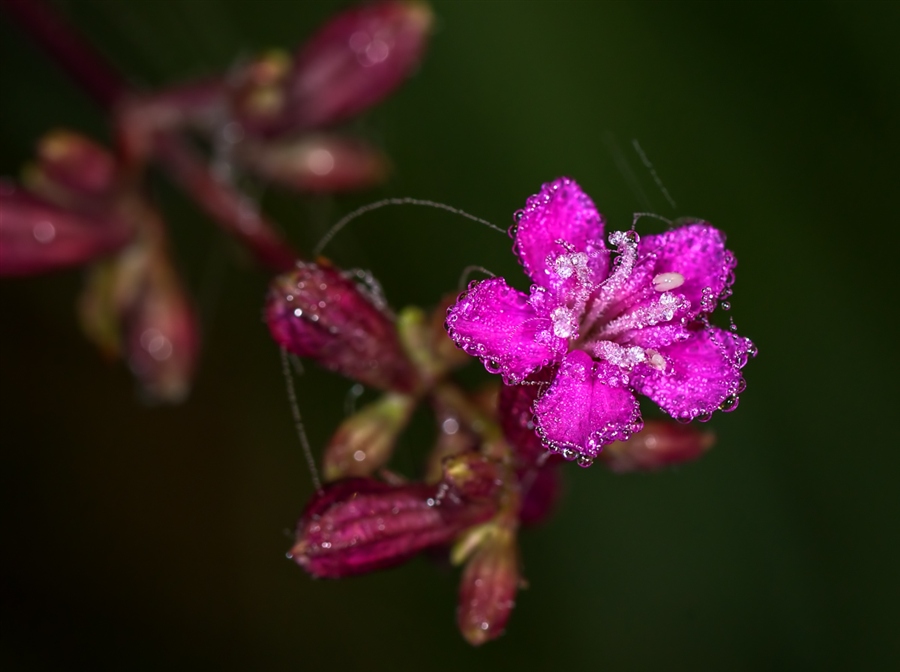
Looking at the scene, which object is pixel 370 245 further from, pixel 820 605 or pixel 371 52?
pixel 820 605

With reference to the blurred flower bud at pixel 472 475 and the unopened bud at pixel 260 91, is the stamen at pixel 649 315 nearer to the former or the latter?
the blurred flower bud at pixel 472 475

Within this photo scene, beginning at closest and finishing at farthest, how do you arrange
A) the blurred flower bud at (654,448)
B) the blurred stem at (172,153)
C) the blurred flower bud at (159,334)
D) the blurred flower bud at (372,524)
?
1. the blurred flower bud at (372,524)
2. the blurred flower bud at (654,448)
3. the blurred stem at (172,153)
4. the blurred flower bud at (159,334)

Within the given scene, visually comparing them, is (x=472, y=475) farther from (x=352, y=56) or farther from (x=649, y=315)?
(x=352, y=56)

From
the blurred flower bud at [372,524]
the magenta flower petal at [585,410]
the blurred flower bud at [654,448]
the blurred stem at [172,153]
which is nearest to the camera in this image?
the magenta flower petal at [585,410]

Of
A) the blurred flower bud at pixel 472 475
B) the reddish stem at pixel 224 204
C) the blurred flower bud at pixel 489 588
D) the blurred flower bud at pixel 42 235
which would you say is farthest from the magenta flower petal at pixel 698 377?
the blurred flower bud at pixel 42 235

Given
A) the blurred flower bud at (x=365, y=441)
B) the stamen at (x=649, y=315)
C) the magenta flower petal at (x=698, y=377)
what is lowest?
the magenta flower petal at (x=698, y=377)

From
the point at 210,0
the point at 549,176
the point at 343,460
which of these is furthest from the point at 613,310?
the point at 210,0

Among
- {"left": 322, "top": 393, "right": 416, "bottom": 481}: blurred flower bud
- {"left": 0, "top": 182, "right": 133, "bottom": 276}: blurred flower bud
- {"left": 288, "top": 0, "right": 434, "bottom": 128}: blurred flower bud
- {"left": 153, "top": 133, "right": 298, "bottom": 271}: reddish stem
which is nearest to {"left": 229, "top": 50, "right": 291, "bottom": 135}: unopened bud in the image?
{"left": 288, "top": 0, "right": 434, "bottom": 128}: blurred flower bud

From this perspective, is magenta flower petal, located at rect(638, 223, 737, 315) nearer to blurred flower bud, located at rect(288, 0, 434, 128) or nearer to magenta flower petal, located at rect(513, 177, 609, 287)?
magenta flower petal, located at rect(513, 177, 609, 287)

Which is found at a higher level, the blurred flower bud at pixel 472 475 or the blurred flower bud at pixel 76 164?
the blurred flower bud at pixel 76 164
